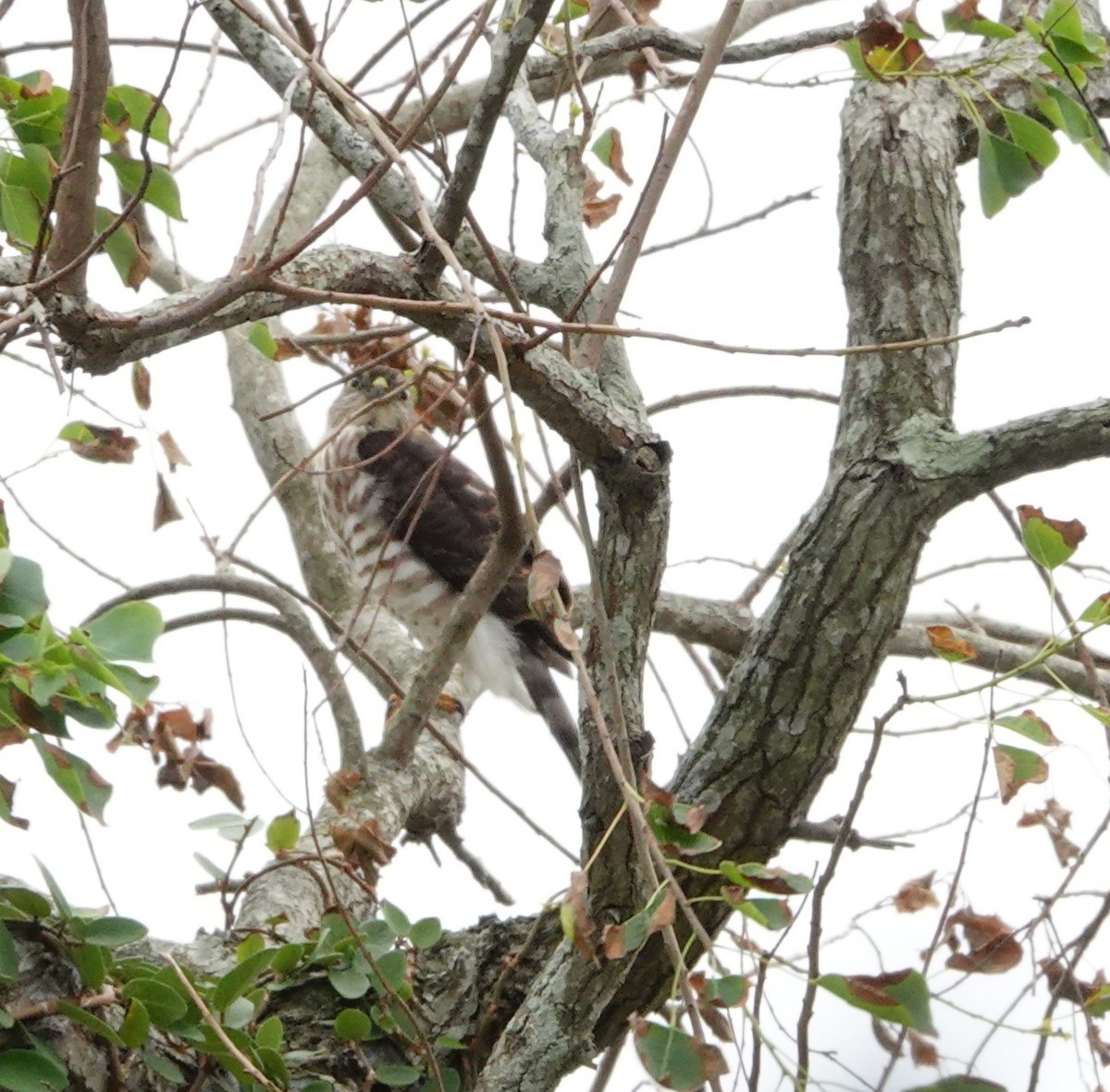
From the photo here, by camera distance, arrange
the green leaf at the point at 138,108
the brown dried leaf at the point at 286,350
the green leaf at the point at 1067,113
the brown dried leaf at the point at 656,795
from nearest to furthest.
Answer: the brown dried leaf at the point at 656,795 < the green leaf at the point at 138,108 < the green leaf at the point at 1067,113 < the brown dried leaf at the point at 286,350

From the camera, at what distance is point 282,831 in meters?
2.30

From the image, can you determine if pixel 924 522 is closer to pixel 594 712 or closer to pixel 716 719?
pixel 716 719

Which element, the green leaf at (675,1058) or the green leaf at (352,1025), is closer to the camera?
the green leaf at (675,1058)

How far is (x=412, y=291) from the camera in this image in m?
1.96

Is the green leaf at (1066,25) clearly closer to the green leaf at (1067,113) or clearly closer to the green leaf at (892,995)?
the green leaf at (1067,113)

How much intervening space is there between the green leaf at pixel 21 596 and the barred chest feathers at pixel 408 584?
326 cm

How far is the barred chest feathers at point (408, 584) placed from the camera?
488 cm

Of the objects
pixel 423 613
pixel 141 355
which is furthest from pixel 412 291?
pixel 423 613

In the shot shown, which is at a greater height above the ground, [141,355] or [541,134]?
[541,134]

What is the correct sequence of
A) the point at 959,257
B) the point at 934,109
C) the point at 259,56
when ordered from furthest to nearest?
the point at 934,109 → the point at 959,257 → the point at 259,56

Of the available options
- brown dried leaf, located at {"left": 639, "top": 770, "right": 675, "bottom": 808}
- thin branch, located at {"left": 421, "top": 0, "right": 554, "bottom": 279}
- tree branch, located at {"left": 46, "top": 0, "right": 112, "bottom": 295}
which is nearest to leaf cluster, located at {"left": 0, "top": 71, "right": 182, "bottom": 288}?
tree branch, located at {"left": 46, "top": 0, "right": 112, "bottom": 295}

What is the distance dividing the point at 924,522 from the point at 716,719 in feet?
1.21

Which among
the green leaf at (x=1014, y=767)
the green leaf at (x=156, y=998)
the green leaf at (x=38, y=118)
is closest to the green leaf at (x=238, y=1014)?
the green leaf at (x=156, y=998)

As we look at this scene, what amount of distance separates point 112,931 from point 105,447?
62cm
